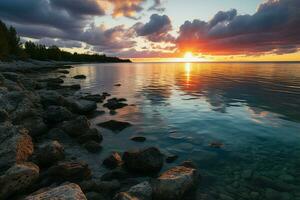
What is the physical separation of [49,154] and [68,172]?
78.8 inches

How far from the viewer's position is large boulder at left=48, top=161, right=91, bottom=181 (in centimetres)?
971


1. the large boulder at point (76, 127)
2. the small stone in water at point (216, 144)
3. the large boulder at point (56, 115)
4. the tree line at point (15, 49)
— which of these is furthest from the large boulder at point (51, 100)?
the tree line at point (15, 49)

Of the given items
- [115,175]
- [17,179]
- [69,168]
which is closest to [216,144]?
[115,175]

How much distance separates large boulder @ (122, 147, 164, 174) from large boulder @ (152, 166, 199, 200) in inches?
67.3

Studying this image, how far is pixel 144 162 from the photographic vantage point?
11000mm

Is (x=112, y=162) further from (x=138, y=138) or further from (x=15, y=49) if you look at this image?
(x=15, y=49)

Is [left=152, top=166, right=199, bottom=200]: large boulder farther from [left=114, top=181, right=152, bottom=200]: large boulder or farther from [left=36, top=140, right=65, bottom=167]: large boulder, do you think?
[left=36, top=140, right=65, bottom=167]: large boulder

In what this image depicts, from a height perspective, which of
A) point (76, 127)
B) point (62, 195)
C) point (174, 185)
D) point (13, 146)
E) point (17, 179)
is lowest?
point (174, 185)

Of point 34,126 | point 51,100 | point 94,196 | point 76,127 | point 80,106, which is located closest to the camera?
point 94,196

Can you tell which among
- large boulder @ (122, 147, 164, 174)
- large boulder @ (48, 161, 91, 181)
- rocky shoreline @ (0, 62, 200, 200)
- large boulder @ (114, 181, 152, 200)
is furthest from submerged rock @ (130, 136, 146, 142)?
large boulder @ (114, 181, 152, 200)

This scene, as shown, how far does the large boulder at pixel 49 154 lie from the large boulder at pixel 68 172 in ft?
4.28

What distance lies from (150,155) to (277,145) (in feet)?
26.1

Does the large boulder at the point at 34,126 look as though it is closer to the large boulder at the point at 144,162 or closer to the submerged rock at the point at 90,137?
the submerged rock at the point at 90,137

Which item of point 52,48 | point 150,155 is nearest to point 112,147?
point 150,155
